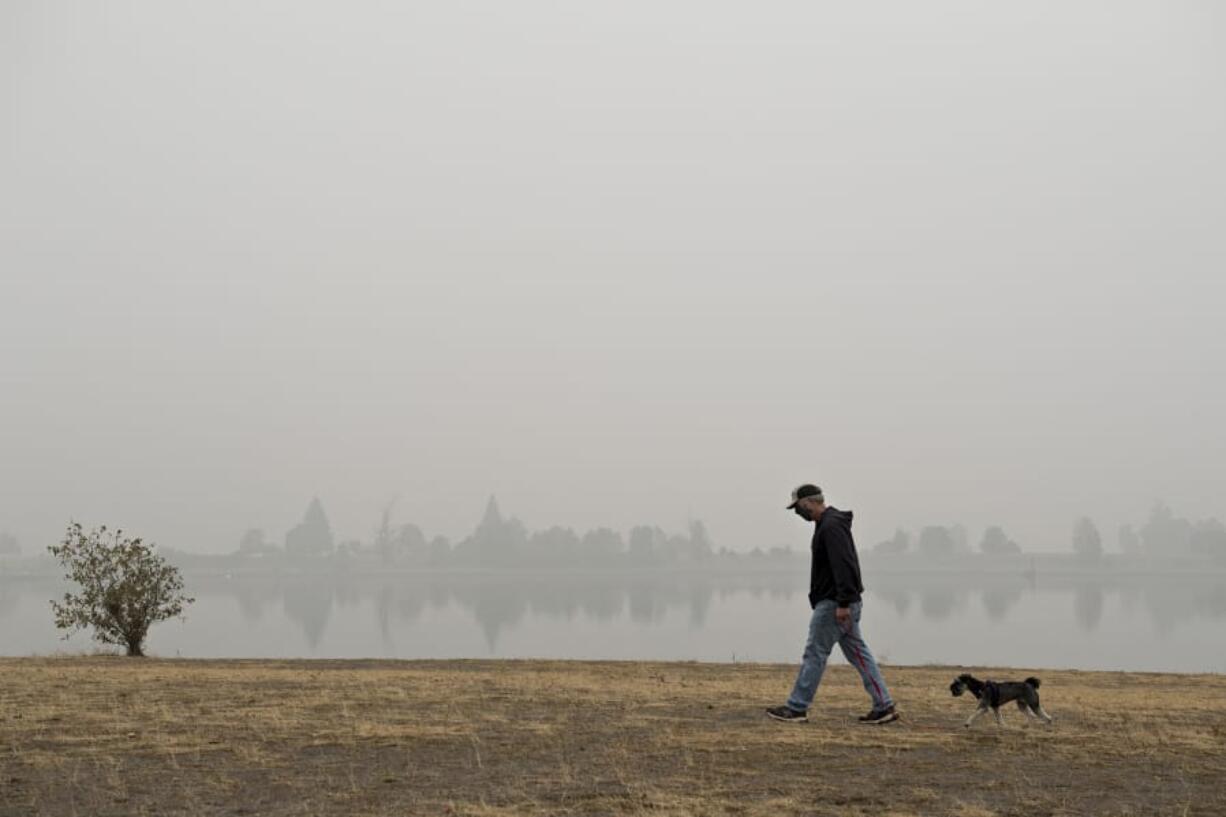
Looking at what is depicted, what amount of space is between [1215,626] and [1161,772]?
86.8 metres

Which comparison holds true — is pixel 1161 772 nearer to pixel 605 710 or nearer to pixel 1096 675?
pixel 605 710

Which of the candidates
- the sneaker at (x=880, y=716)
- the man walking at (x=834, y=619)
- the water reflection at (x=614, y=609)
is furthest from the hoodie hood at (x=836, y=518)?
the water reflection at (x=614, y=609)

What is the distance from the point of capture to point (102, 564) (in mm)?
28266

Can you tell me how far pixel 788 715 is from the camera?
12.9m

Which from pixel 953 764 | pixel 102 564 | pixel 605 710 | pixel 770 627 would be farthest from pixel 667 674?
pixel 770 627

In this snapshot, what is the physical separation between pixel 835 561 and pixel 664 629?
67.1 meters

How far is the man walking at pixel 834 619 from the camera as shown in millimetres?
12602

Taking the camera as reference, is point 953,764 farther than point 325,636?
No

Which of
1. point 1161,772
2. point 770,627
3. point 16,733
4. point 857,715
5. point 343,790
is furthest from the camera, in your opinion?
point 770,627

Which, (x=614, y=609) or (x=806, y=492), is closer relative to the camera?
(x=806, y=492)

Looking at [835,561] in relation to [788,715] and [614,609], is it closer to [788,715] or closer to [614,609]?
[788,715]

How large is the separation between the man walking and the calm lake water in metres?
21.4

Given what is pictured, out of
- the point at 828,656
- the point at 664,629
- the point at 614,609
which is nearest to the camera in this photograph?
the point at 828,656

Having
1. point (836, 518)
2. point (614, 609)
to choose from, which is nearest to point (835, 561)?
point (836, 518)
